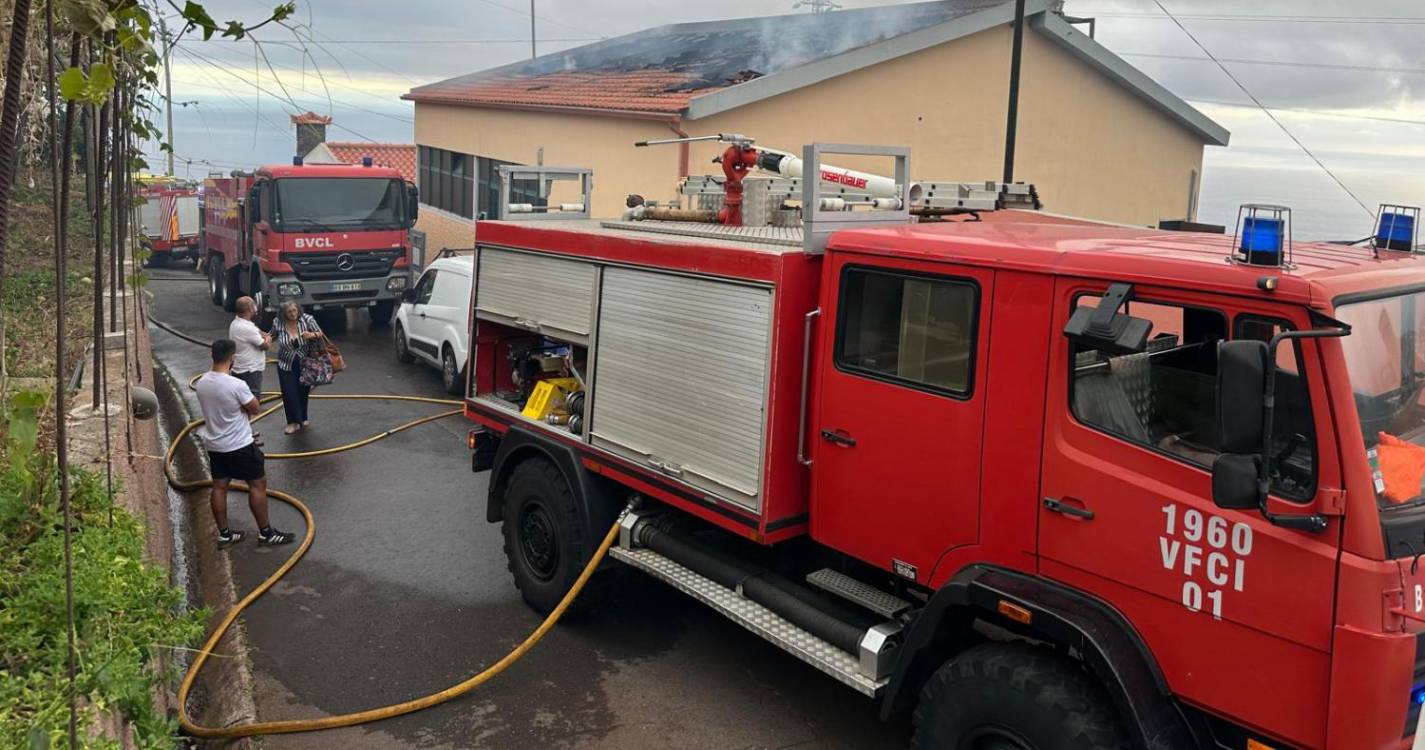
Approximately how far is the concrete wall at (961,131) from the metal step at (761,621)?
30.2 feet

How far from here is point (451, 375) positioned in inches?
522

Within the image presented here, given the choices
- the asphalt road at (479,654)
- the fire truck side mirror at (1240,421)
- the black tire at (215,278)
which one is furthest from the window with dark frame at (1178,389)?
the black tire at (215,278)

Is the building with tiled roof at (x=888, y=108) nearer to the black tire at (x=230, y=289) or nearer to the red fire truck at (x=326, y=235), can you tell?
the red fire truck at (x=326, y=235)

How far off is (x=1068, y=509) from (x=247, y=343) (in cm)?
873

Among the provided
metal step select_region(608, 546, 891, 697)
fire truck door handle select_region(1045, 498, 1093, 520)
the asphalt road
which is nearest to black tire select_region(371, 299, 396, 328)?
the asphalt road

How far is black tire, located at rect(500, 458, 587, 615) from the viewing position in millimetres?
6445

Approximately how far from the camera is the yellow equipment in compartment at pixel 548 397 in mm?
6895

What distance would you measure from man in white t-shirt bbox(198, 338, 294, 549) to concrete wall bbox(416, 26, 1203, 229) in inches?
310

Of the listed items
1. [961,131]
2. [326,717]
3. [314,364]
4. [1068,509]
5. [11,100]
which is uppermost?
[961,131]

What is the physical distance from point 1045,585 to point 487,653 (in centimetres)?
352

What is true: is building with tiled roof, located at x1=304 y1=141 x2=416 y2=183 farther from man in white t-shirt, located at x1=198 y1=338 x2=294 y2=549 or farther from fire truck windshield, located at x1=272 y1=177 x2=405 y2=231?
man in white t-shirt, located at x1=198 y1=338 x2=294 y2=549

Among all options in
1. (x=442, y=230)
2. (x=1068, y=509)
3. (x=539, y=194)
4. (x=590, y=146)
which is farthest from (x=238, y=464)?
(x=442, y=230)

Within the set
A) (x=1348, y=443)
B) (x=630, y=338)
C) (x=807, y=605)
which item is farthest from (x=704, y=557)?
(x=1348, y=443)

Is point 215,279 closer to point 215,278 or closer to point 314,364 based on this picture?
point 215,278
